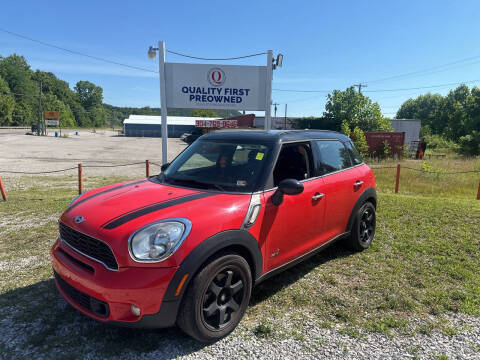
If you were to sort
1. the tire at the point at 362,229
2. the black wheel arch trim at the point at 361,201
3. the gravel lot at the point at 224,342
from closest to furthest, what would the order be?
the gravel lot at the point at 224,342
the black wheel arch trim at the point at 361,201
the tire at the point at 362,229

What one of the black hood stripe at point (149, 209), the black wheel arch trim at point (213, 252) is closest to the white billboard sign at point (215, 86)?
the black hood stripe at point (149, 209)

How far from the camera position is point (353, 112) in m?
46.4

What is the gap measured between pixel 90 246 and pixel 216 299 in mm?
1090

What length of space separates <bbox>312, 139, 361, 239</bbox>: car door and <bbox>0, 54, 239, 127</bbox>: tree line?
61.1 meters

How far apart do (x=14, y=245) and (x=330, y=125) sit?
158ft

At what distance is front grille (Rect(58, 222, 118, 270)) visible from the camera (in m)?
2.26

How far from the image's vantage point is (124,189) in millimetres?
3236

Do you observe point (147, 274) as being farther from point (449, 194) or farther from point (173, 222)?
point (449, 194)

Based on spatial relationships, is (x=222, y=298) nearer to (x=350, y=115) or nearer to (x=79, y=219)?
(x=79, y=219)

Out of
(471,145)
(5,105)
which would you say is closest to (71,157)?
(471,145)

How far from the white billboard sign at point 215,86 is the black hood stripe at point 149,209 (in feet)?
22.4

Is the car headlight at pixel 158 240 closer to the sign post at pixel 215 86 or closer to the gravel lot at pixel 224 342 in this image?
the gravel lot at pixel 224 342

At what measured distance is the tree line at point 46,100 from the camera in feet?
281

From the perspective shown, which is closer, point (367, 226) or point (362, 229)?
point (362, 229)
